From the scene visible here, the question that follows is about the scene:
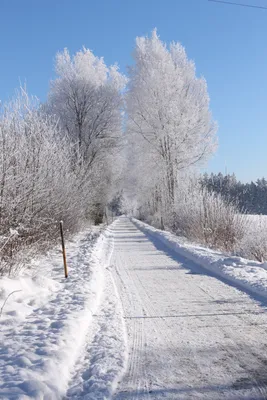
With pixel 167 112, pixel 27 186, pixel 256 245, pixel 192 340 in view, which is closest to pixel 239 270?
pixel 256 245

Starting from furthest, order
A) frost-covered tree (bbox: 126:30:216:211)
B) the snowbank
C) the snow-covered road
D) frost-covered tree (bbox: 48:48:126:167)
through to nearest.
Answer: frost-covered tree (bbox: 48:48:126:167), frost-covered tree (bbox: 126:30:216:211), the snowbank, the snow-covered road

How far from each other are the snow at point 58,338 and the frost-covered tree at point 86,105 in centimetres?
1835

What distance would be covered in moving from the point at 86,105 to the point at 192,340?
73.0 ft

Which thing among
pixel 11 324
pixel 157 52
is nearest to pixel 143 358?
pixel 11 324

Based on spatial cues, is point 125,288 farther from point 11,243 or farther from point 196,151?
point 196,151

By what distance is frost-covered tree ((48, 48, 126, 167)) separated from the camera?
81.4 ft

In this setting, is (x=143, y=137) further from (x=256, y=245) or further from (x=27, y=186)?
(x=27, y=186)

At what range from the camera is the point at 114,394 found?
A: 125 inches

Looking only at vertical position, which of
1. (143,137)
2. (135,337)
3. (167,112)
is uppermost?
(167,112)

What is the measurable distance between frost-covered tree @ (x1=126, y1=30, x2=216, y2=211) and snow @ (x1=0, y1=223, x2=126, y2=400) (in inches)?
602

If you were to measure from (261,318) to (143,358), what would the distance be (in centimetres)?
198

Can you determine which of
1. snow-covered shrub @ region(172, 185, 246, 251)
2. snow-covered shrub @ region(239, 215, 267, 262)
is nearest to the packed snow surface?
snow-covered shrub @ region(239, 215, 267, 262)

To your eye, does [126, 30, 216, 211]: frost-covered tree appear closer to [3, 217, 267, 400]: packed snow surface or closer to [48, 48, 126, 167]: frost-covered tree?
[48, 48, 126, 167]: frost-covered tree

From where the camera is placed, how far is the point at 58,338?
4.31 m
